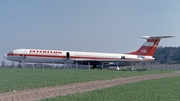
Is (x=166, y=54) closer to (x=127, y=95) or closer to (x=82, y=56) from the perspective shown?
(x=82, y=56)

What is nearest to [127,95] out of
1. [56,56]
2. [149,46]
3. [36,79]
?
[36,79]

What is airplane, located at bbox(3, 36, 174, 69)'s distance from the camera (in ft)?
184

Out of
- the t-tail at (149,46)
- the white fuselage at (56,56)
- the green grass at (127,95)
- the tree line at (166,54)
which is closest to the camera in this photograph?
the green grass at (127,95)

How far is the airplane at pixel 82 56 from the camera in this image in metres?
56.2

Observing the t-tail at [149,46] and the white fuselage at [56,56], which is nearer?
the white fuselage at [56,56]

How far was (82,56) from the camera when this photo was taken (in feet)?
197

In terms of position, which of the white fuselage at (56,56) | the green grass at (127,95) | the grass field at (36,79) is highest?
the white fuselage at (56,56)

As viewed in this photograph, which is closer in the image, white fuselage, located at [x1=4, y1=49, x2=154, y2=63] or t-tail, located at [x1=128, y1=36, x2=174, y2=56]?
white fuselage, located at [x1=4, y1=49, x2=154, y2=63]

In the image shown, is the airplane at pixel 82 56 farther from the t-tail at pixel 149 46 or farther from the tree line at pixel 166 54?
the tree line at pixel 166 54

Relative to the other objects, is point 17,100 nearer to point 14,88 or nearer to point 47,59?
point 14,88

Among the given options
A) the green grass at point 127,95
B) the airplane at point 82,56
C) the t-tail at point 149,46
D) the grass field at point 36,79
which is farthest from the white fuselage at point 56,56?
the green grass at point 127,95

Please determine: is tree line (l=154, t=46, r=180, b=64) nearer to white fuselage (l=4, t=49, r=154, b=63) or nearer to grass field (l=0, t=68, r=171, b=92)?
white fuselage (l=4, t=49, r=154, b=63)

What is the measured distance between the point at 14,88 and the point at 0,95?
8.87 ft

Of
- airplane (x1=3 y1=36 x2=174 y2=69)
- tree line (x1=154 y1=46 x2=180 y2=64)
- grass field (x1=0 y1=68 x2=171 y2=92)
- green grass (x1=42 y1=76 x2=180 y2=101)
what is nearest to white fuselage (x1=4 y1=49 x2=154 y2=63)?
airplane (x1=3 y1=36 x2=174 y2=69)
